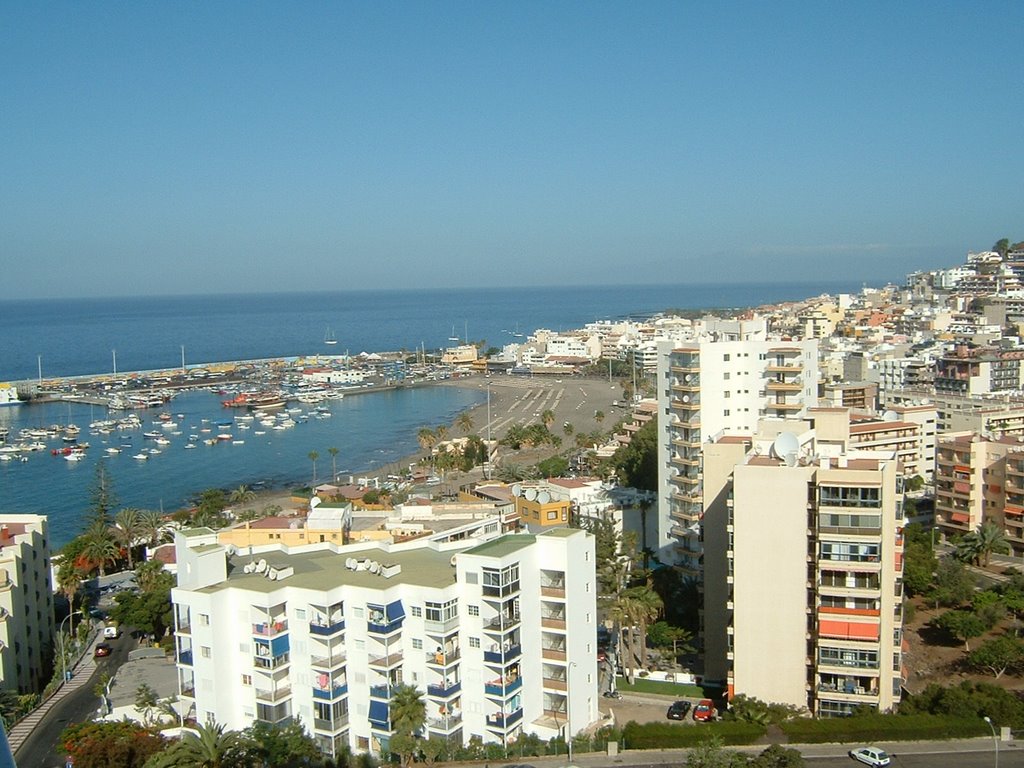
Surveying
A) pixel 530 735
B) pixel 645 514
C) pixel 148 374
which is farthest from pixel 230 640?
pixel 148 374

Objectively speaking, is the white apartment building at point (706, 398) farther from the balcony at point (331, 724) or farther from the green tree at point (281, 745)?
the green tree at point (281, 745)

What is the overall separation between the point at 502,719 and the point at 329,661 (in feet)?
7.01

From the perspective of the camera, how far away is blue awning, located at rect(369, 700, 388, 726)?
11.0 metres

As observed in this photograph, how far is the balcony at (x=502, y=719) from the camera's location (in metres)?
11.0

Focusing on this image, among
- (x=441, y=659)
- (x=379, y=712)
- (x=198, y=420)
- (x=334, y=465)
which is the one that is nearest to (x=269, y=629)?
(x=379, y=712)

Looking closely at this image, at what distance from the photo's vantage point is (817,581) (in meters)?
11.6

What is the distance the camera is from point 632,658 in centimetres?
1448

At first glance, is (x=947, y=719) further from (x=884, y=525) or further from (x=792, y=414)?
(x=792, y=414)

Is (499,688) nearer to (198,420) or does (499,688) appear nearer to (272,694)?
(272,694)

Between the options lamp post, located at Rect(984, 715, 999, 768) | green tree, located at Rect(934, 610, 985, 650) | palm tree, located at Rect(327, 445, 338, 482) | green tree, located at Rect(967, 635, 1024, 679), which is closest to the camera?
lamp post, located at Rect(984, 715, 999, 768)

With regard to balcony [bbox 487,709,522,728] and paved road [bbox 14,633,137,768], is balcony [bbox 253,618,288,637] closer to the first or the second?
balcony [bbox 487,709,522,728]

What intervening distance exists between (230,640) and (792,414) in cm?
1265

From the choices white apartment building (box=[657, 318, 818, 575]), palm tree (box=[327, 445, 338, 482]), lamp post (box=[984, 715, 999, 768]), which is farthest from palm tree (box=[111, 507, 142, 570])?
lamp post (box=[984, 715, 999, 768])

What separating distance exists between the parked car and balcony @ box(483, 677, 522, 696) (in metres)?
2.76
